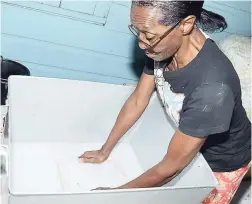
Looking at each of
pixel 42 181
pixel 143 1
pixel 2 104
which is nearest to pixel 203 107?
pixel 143 1

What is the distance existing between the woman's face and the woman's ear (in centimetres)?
→ 1

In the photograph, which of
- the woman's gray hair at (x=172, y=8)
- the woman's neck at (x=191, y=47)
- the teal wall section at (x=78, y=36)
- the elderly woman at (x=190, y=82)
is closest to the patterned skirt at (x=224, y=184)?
the elderly woman at (x=190, y=82)

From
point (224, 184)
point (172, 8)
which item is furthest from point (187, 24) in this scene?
point (224, 184)

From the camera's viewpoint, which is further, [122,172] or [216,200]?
[122,172]

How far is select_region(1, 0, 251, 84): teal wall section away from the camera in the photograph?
1676 mm

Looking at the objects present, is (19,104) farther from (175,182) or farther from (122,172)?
(175,182)

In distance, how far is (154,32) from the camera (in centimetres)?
91

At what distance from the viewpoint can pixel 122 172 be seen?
5.05ft

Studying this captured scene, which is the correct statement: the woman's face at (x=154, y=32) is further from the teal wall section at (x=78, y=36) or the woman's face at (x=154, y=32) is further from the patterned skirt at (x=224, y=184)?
the teal wall section at (x=78, y=36)

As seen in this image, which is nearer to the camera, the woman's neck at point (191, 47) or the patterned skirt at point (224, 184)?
the woman's neck at point (191, 47)

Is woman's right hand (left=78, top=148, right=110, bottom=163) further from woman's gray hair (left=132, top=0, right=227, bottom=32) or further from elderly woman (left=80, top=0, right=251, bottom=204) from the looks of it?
woman's gray hair (left=132, top=0, right=227, bottom=32)

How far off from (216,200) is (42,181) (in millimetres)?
624

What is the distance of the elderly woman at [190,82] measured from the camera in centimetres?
91

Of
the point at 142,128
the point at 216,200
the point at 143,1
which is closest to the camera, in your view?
the point at 143,1
